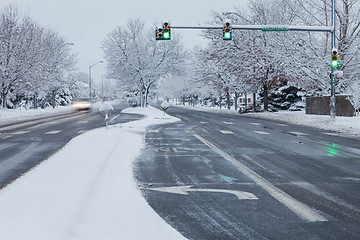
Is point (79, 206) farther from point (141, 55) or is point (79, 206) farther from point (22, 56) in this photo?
point (141, 55)

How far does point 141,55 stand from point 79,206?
39.9m

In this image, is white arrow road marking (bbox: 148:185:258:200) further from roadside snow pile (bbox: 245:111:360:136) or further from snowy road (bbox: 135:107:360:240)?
roadside snow pile (bbox: 245:111:360:136)

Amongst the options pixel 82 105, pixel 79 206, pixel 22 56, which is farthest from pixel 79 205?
pixel 82 105

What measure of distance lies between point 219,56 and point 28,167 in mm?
31277

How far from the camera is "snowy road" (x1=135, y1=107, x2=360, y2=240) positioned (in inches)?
163

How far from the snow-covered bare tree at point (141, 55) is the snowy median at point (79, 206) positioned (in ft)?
120

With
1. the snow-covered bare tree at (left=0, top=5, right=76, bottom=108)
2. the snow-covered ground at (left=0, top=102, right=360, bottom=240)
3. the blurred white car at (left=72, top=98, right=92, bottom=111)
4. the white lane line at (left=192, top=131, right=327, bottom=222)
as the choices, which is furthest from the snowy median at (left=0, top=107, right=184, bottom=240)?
the blurred white car at (left=72, top=98, right=92, bottom=111)

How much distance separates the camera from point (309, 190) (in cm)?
582

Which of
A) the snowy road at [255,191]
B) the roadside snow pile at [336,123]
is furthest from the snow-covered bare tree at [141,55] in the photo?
the snowy road at [255,191]

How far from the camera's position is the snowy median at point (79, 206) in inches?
150

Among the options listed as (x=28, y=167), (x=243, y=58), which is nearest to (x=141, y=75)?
(x=243, y=58)

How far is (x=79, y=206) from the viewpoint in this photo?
470cm

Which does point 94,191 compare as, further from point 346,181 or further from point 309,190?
point 346,181

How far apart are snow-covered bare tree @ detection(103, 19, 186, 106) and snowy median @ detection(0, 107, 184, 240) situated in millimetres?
36567
